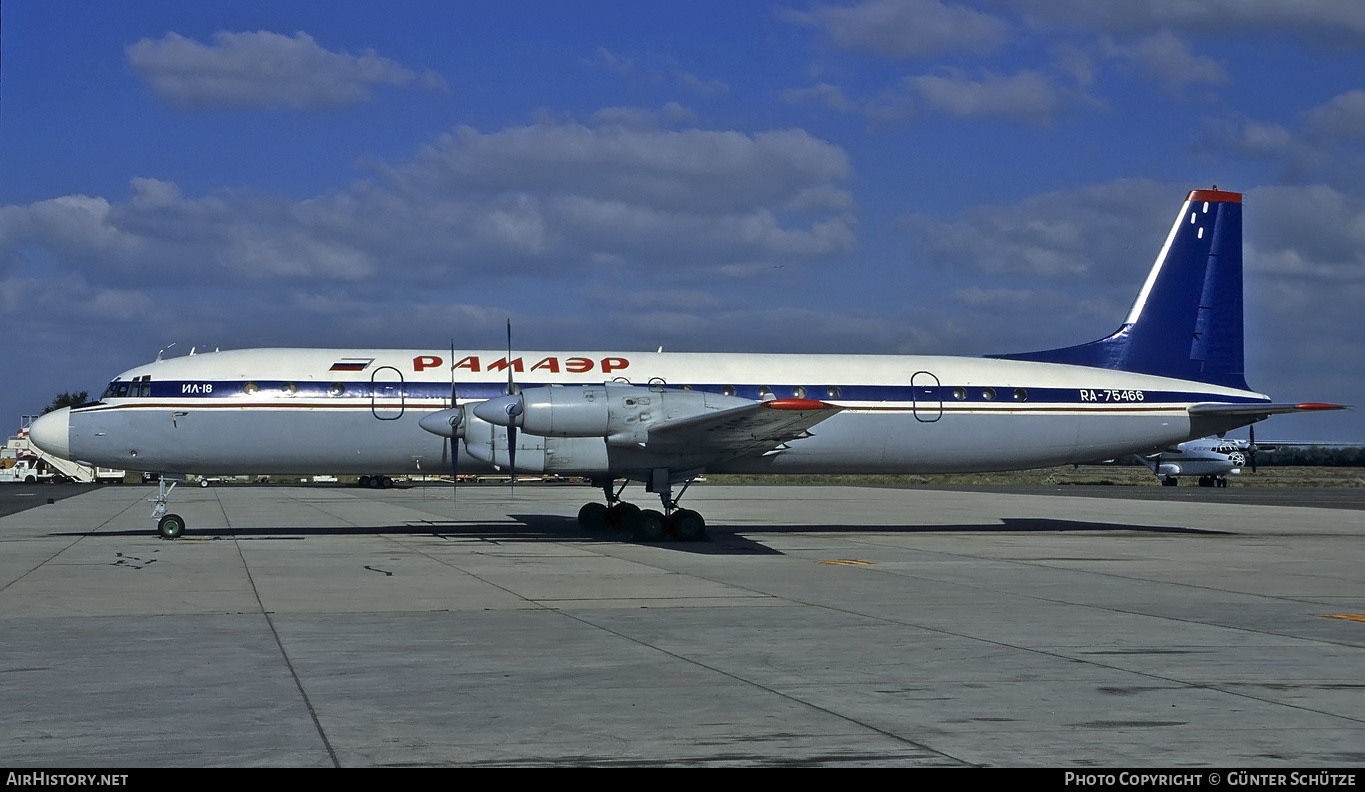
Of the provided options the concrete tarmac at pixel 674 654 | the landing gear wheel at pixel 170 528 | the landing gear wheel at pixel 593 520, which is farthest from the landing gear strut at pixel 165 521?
the landing gear wheel at pixel 593 520

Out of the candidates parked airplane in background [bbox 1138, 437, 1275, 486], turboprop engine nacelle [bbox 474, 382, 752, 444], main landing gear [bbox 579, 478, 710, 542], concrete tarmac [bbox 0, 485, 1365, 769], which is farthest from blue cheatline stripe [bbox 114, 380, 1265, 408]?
parked airplane in background [bbox 1138, 437, 1275, 486]

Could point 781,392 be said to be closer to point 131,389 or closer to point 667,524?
point 667,524

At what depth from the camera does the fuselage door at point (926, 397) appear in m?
26.9

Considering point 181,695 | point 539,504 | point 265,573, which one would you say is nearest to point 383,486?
point 539,504

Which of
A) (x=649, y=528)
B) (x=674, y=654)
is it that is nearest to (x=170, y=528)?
(x=649, y=528)

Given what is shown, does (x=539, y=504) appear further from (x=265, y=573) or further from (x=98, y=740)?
(x=98, y=740)

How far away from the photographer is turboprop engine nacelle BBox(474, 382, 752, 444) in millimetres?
22359

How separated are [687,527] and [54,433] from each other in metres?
12.4

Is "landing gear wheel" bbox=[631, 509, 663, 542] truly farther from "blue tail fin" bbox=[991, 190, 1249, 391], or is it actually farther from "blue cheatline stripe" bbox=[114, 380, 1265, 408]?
"blue tail fin" bbox=[991, 190, 1249, 391]

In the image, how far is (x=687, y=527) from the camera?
2416cm

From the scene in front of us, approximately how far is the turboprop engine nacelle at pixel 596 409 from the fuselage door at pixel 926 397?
16.6 feet

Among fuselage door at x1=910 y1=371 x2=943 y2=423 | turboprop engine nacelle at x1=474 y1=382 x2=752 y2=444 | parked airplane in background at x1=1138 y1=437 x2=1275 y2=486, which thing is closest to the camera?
turboprop engine nacelle at x1=474 y1=382 x2=752 y2=444

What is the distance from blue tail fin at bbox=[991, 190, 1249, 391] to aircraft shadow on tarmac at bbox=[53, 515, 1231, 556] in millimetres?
4008
